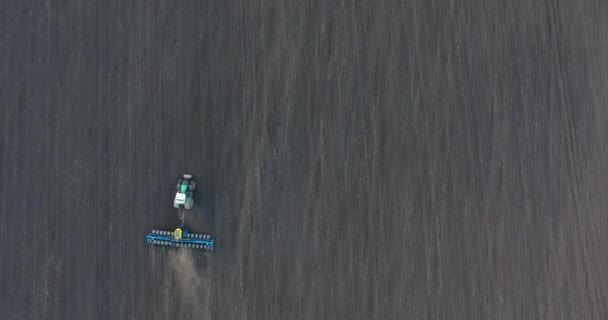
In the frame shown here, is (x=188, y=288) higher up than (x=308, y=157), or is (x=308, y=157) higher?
(x=308, y=157)

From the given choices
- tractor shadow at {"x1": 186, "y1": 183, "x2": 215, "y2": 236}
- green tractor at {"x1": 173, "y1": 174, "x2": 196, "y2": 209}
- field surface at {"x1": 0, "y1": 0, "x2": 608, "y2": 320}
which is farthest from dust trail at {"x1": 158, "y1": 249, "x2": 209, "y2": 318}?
green tractor at {"x1": 173, "y1": 174, "x2": 196, "y2": 209}

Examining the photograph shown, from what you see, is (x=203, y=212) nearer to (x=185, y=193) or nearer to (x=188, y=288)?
(x=185, y=193)

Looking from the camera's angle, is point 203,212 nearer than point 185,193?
No

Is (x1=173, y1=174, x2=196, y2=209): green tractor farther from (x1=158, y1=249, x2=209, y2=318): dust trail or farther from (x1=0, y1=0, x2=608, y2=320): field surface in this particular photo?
(x1=158, y1=249, x2=209, y2=318): dust trail

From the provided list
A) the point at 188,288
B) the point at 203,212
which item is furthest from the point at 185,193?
the point at 188,288

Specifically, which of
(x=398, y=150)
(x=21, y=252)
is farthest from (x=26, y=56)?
(x=398, y=150)

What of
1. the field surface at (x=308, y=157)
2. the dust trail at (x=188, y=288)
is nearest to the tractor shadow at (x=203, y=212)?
the field surface at (x=308, y=157)
